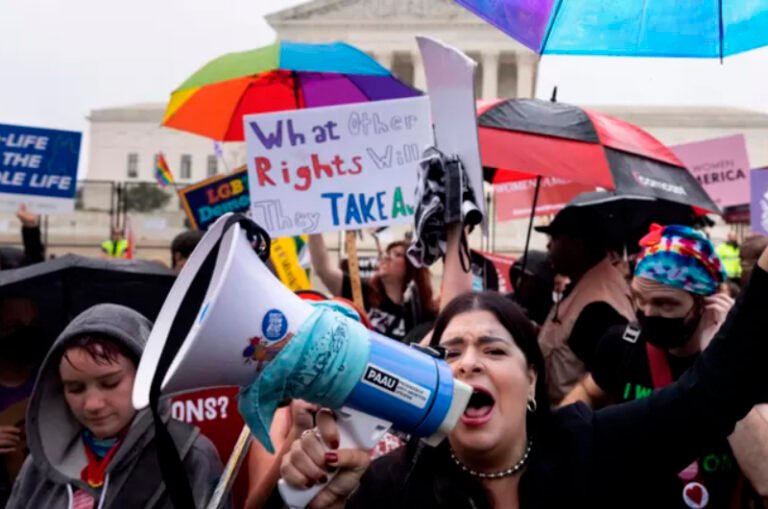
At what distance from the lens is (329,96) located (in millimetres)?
7570

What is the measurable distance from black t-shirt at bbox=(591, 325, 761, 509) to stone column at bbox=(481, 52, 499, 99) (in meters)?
59.4

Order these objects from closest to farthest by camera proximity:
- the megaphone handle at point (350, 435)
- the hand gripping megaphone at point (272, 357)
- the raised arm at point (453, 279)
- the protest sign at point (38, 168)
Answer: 1. the hand gripping megaphone at point (272, 357)
2. the megaphone handle at point (350, 435)
3. the raised arm at point (453, 279)
4. the protest sign at point (38, 168)

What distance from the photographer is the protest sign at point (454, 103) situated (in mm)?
3146

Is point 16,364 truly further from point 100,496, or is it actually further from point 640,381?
point 640,381

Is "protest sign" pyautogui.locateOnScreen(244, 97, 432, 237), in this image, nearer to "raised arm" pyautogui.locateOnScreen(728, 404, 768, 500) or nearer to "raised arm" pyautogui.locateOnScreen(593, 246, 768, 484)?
"raised arm" pyautogui.locateOnScreen(728, 404, 768, 500)

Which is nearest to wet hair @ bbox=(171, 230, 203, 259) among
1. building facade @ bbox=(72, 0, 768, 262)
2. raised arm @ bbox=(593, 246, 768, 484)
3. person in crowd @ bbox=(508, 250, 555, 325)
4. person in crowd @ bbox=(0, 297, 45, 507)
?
person in crowd @ bbox=(508, 250, 555, 325)

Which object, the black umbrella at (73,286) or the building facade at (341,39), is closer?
the black umbrella at (73,286)

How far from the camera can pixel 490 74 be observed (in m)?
62.8

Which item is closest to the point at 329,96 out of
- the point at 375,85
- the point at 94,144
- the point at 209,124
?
the point at 375,85

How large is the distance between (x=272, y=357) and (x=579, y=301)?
2.56m

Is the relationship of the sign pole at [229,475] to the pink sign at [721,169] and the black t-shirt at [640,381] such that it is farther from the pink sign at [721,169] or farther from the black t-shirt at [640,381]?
the pink sign at [721,169]

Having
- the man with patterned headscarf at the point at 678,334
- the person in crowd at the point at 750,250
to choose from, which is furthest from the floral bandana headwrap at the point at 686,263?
the person in crowd at the point at 750,250

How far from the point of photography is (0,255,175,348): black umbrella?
3.77 meters

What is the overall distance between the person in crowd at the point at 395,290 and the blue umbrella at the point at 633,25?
2547 mm
